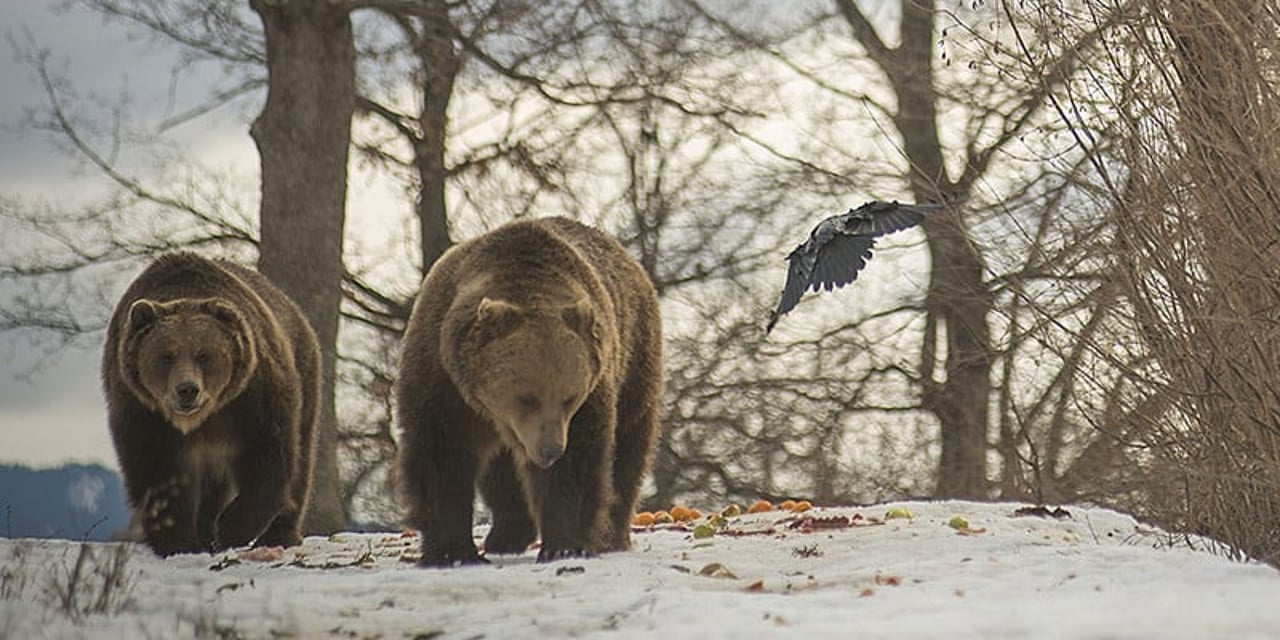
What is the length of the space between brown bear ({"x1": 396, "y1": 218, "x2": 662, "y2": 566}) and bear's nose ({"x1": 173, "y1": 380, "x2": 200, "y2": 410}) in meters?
1.24

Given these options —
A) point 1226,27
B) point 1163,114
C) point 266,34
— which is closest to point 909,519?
point 1163,114

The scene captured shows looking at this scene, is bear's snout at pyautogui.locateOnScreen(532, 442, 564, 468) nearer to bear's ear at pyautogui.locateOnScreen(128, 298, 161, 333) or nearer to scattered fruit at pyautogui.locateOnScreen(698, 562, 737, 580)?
scattered fruit at pyautogui.locateOnScreen(698, 562, 737, 580)

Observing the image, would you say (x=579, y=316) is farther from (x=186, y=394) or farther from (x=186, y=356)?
(x=186, y=356)

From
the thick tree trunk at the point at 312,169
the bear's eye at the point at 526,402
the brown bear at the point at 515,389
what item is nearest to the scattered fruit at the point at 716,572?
the brown bear at the point at 515,389

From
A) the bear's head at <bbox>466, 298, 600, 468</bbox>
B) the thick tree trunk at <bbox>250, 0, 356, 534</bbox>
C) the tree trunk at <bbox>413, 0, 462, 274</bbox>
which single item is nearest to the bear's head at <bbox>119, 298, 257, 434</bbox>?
the bear's head at <bbox>466, 298, 600, 468</bbox>

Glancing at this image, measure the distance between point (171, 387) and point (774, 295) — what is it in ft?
29.1

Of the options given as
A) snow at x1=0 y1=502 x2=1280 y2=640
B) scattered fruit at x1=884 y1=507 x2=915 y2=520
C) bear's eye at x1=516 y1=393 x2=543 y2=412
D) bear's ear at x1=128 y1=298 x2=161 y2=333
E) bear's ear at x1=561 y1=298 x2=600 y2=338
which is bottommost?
snow at x1=0 y1=502 x2=1280 y2=640

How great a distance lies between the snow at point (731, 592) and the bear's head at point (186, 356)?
2.63ft

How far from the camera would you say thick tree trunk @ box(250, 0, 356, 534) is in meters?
14.0

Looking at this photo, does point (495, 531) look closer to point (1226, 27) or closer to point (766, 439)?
point (1226, 27)

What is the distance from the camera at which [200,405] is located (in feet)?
30.1

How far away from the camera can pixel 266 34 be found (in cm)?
1459

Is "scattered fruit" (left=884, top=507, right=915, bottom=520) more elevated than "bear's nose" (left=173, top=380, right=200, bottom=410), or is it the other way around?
"bear's nose" (left=173, top=380, right=200, bottom=410)

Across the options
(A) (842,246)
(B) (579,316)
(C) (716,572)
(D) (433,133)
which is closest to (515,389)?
(B) (579,316)
